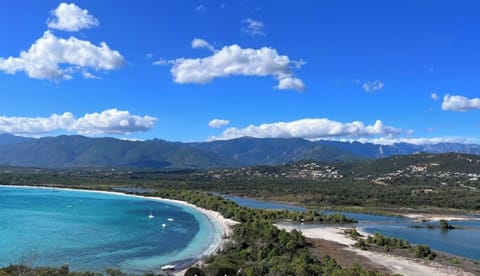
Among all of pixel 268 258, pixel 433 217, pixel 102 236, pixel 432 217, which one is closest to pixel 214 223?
pixel 102 236

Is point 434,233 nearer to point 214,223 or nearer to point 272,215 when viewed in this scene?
point 272,215

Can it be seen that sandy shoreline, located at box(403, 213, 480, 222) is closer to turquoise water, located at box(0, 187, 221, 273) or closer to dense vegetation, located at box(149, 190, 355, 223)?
dense vegetation, located at box(149, 190, 355, 223)

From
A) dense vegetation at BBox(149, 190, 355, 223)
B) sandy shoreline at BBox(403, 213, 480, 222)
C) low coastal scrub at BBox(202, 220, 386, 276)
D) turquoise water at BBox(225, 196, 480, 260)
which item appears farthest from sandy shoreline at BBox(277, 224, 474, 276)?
sandy shoreline at BBox(403, 213, 480, 222)

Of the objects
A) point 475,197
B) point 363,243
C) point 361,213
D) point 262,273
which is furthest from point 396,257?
point 475,197

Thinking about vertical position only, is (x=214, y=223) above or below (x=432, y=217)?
above

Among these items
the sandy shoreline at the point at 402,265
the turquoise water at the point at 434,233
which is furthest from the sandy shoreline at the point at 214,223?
the turquoise water at the point at 434,233

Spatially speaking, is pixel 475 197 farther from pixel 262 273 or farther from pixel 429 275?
pixel 262 273
